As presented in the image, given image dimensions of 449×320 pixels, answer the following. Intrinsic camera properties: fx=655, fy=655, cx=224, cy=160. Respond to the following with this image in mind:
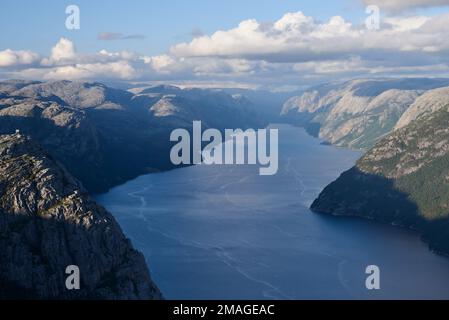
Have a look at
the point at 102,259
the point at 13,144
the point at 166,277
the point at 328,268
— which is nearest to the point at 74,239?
the point at 102,259

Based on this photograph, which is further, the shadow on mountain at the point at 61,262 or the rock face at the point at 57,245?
the rock face at the point at 57,245

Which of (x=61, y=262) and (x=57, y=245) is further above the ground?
(x=57, y=245)

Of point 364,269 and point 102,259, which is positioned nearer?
point 102,259

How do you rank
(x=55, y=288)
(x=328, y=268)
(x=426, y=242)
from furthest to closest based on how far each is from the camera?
(x=426, y=242), (x=328, y=268), (x=55, y=288)

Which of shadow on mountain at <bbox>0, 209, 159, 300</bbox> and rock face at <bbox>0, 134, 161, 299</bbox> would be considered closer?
shadow on mountain at <bbox>0, 209, 159, 300</bbox>
